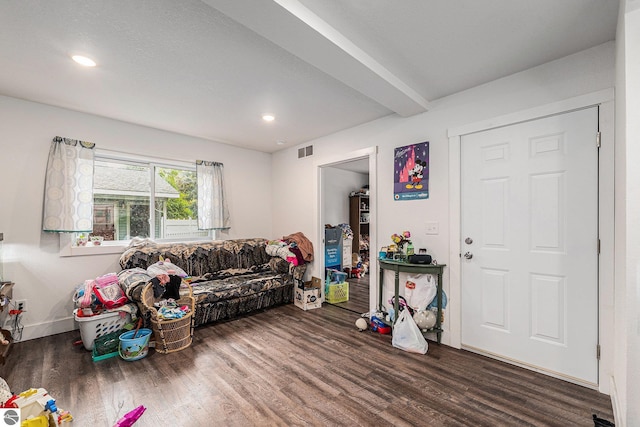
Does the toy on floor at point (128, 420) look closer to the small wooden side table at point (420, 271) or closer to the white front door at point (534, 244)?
the small wooden side table at point (420, 271)

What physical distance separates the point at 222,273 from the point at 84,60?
2.83 metres

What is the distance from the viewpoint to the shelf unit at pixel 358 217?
660 centimetres

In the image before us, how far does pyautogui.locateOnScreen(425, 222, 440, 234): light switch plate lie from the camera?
9.55 feet

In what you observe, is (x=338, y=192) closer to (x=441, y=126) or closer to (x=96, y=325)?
(x=441, y=126)

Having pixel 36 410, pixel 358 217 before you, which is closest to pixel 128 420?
pixel 36 410

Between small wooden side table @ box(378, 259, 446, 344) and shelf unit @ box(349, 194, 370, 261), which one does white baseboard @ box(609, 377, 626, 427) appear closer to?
small wooden side table @ box(378, 259, 446, 344)

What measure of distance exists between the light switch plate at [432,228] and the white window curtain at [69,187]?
12.7 feet

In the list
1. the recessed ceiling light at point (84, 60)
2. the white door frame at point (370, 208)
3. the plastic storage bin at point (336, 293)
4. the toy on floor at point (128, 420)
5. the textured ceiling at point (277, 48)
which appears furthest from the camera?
the plastic storage bin at point (336, 293)

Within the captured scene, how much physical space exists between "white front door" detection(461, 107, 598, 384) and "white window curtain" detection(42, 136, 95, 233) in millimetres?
4212

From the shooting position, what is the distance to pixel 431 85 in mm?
2652

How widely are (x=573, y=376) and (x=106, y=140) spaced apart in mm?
5308

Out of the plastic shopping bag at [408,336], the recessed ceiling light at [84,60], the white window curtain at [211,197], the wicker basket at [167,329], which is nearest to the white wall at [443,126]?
the plastic shopping bag at [408,336]

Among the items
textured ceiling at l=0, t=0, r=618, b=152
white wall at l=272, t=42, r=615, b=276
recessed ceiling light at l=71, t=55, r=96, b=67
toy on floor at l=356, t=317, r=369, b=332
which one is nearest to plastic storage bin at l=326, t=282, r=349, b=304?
white wall at l=272, t=42, r=615, b=276

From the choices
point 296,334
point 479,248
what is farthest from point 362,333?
point 479,248
